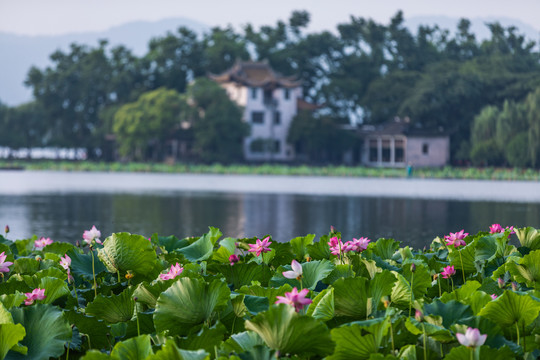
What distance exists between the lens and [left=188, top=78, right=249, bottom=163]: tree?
168ft

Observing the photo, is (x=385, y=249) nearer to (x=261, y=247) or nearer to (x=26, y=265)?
(x=261, y=247)

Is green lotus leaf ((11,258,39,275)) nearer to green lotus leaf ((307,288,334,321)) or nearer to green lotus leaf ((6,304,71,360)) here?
green lotus leaf ((6,304,71,360))

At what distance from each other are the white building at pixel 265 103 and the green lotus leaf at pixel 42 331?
52832 mm

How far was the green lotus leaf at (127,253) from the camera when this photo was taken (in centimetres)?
345

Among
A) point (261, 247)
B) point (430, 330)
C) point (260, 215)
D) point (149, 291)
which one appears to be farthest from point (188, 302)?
point (260, 215)

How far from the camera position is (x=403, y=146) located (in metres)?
57.7

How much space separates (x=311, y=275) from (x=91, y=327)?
863mm

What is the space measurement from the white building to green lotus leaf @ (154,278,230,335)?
52769mm

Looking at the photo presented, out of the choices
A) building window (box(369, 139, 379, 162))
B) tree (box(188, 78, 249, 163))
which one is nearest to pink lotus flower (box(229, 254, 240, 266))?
tree (box(188, 78, 249, 163))

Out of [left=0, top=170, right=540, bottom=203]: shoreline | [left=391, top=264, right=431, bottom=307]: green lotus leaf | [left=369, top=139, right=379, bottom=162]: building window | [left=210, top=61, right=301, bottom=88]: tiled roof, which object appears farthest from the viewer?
[left=369, top=139, right=379, bottom=162]: building window

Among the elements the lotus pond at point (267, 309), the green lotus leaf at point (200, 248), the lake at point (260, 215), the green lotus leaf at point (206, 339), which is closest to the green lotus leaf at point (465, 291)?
the lotus pond at point (267, 309)

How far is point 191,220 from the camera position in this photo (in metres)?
16.3

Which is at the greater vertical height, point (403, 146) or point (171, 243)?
point (403, 146)

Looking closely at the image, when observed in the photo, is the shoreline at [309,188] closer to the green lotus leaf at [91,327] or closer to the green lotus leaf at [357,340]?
the green lotus leaf at [91,327]
